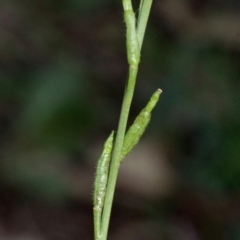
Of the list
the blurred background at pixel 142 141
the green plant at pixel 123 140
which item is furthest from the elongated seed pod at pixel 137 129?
the blurred background at pixel 142 141

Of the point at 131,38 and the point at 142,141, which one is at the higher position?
the point at 131,38

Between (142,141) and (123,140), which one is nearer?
(123,140)

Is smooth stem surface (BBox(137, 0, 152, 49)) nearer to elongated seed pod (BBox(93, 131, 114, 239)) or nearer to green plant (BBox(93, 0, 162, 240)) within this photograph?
green plant (BBox(93, 0, 162, 240))

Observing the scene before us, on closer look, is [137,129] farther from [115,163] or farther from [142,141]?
[142,141]

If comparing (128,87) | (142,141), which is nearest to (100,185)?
(128,87)

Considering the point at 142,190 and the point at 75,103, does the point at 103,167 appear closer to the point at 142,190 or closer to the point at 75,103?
the point at 75,103

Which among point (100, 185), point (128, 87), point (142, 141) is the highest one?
point (128, 87)

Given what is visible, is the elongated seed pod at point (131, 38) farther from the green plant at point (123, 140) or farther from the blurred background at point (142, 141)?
the blurred background at point (142, 141)
